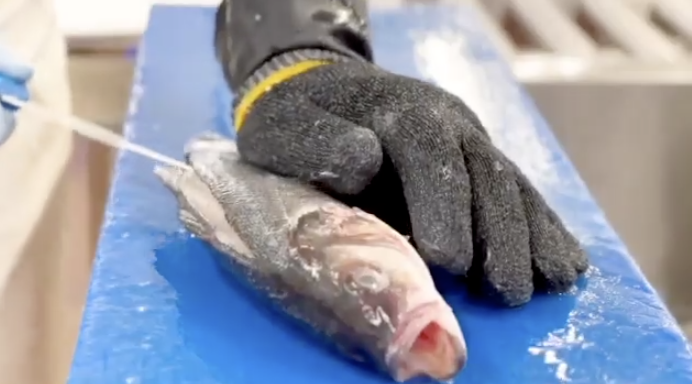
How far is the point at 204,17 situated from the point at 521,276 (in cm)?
52

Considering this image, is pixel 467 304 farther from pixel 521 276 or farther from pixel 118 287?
pixel 118 287

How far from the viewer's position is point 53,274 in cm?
76

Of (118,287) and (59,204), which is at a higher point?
(118,287)

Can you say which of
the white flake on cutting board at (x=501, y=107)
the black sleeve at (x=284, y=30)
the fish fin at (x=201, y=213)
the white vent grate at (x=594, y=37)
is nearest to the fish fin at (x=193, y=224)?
the fish fin at (x=201, y=213)

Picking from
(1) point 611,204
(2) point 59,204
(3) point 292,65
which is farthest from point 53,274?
(1) point 611,204

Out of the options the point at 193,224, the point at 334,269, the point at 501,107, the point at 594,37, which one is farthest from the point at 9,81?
the point at 594,37

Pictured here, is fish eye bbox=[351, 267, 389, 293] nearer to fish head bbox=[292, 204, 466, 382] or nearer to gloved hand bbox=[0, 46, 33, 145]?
fish head bbox=[292, 204, 466, 382]

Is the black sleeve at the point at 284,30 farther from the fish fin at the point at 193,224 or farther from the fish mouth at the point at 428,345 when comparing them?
the fish mouth at the point at 428,345

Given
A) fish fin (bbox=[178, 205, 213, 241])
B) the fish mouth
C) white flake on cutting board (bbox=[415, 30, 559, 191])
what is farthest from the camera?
white flake on cutting board (bbox=[415, 30, 559, 191])

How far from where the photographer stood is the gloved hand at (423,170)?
456 mm

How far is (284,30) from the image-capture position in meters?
0.59

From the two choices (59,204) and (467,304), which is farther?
(59,204)

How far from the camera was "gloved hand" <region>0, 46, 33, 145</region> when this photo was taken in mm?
523

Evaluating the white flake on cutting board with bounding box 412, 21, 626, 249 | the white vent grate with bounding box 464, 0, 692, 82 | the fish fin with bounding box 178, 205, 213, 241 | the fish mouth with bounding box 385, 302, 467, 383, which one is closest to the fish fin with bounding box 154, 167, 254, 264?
the fish fin with bounding box 178, 205, 213, 241
